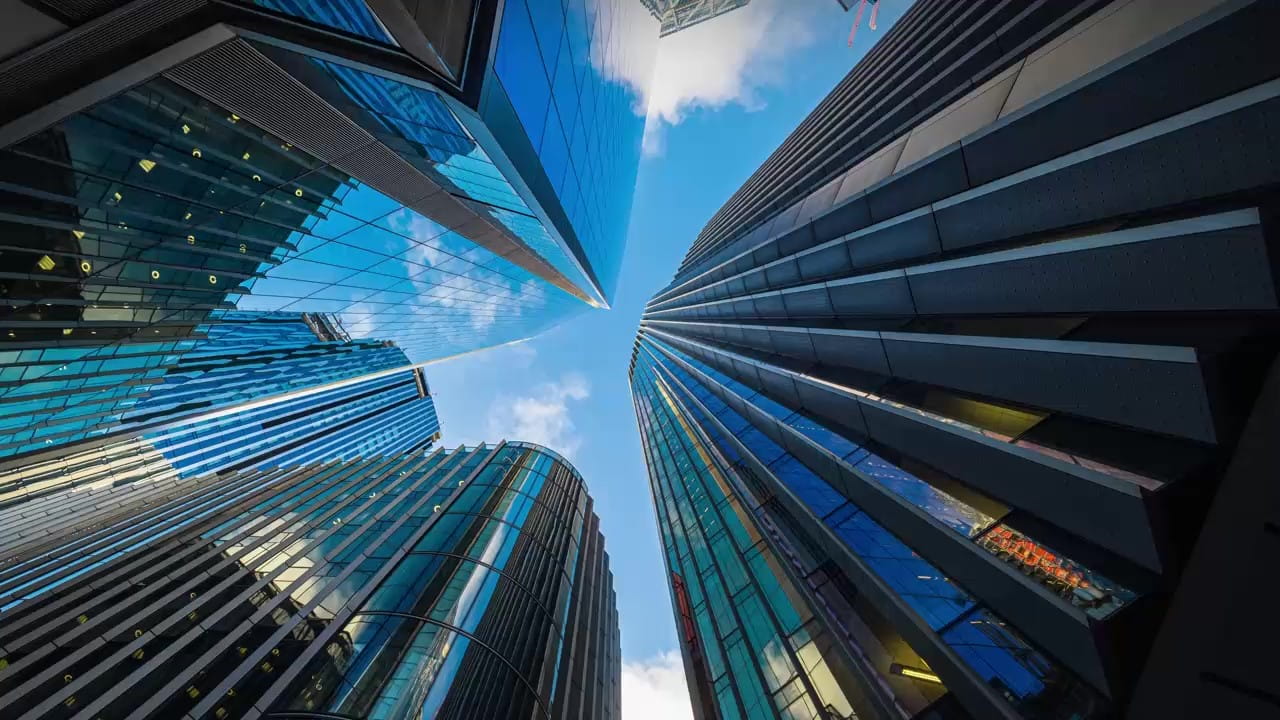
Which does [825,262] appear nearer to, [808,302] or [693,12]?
[808,302]

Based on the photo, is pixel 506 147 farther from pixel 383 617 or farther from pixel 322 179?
pixel 383 617

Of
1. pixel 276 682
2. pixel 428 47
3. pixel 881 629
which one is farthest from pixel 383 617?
pixel 428 47

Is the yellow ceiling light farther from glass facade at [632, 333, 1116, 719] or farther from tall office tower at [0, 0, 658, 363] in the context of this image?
tall office tower at [0, 0, 658, 363]

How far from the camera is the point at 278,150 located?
11359 millimetres

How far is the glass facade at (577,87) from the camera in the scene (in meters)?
9.48

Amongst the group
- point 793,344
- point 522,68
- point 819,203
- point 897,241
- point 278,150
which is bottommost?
point 793,344

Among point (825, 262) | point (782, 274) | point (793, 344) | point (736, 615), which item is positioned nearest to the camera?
point (825, 262)

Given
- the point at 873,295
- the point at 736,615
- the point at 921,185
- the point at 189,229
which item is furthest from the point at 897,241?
the point at 189,229

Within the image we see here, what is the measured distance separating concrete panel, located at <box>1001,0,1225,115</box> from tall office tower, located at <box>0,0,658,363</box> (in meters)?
10.3

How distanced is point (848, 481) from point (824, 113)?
A: 35172 millimetres

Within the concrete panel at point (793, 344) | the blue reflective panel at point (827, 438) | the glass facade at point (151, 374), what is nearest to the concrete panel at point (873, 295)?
the concrete panel at point (793, 344)

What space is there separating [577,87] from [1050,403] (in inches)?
579

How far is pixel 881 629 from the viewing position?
33.9 ft

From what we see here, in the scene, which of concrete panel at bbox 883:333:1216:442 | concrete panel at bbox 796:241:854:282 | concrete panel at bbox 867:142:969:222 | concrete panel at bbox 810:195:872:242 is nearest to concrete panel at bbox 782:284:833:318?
concrete panel at bbox 796:241:854:282
